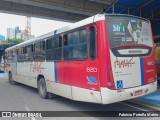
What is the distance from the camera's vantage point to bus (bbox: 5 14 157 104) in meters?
6.64

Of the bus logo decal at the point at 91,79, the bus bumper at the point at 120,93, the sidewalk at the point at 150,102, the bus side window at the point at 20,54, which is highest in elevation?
the bus side window at the point at 20,54

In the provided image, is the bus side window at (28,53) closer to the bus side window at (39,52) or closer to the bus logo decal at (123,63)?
the bus side window at (39,52)

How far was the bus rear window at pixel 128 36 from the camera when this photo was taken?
6.84 meters

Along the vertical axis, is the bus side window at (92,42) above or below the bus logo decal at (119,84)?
above

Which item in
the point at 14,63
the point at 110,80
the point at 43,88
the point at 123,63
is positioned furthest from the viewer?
the point at 14,63

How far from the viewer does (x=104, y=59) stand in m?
6.56

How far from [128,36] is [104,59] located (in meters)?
1.20

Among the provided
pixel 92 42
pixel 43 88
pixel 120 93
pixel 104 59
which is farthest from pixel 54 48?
pixel 120 93

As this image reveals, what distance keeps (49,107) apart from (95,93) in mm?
2864

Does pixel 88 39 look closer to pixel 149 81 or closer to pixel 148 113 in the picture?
pixel 149 81

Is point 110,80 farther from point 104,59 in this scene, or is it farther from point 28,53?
point 28,53

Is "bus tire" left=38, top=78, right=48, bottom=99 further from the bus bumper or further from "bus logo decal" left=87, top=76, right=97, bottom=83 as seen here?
the bus bumper

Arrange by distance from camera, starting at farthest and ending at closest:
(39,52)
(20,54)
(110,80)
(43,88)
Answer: (20,54), (39,52), (43,88), (110,80)

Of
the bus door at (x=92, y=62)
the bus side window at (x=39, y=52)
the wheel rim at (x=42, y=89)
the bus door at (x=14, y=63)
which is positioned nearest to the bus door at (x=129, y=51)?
the bus door at (x=92, y=62)
